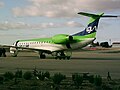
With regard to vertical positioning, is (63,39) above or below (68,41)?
above

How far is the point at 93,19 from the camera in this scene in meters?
46.8

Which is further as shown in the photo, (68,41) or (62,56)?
(62,56)

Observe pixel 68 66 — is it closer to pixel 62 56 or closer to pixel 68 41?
pixel 68 41

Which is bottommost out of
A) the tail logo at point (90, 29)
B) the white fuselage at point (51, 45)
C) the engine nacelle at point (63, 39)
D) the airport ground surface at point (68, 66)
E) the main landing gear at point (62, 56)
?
the airport ground surface at point (68, 66)

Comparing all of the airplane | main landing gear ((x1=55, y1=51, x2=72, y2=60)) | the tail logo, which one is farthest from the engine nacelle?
the tail logo

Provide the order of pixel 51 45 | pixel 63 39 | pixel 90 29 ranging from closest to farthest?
1. pixel 90 29
2. pixel 63 39
3. pixel 51 45

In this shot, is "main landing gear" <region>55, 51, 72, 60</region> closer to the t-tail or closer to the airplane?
the airplane

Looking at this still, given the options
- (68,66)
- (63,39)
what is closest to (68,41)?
(63,39)

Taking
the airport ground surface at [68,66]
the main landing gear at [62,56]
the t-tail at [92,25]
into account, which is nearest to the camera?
the airport ground surface at [68,66]

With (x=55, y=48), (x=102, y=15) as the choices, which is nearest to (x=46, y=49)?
(x=55, y=48)

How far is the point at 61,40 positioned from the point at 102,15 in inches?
264

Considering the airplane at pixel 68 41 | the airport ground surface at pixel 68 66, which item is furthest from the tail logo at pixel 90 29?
the airport ground surface at pixel 68 66

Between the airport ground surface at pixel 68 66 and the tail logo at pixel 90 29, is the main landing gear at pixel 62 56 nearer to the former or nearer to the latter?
the tail logo at pixel 90 29

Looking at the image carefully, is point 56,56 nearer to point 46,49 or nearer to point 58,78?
point 46,49
